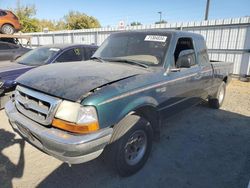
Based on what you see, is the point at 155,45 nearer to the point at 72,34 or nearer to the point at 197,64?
the point at 197,64

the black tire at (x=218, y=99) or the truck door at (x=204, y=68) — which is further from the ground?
the truck door at (x=204, y=68)

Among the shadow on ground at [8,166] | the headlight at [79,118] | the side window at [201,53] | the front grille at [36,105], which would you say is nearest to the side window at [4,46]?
the shadow on ground at [8,166]

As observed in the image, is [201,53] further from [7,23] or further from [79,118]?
[7,23]

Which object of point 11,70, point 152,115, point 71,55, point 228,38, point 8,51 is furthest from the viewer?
point 228,38

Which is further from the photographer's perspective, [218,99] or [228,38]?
[228,38]

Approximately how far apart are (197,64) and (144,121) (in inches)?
79.2

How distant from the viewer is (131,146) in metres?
2.79

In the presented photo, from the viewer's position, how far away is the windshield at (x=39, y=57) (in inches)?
214

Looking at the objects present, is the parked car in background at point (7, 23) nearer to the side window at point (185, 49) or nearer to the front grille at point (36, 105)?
the front grille at point (36, 105)

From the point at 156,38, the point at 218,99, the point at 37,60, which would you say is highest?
the point at 156,38

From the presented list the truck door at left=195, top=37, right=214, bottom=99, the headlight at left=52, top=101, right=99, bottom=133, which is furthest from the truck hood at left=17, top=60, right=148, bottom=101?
the truck door at left=195, top=37, right=214, bottom=99

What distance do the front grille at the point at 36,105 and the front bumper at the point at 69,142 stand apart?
4.4 inches

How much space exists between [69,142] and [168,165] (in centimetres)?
170

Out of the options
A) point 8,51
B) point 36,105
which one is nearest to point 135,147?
point 36,105
